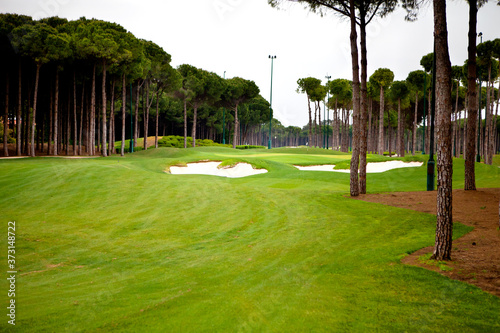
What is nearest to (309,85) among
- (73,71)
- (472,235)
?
(73,71)

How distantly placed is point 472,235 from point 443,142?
3589mm

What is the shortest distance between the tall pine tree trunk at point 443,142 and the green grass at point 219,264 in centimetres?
108

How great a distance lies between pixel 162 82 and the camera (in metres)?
50.4

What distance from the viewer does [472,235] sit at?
29.7ft

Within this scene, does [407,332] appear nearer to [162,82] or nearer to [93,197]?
[93,197]

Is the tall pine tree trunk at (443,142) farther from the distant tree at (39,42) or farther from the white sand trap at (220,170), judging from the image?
the distant tree at (39,42)

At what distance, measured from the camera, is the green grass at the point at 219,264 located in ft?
16.3

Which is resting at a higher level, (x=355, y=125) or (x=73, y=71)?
(x=73, y=71)

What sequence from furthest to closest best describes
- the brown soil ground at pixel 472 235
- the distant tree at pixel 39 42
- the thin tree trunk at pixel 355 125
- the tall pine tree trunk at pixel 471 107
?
the distant tree at pixel 39 42 < the thin tree trunk at pixel 355 125 < the tall pine tree trunk at pixel 471 107 < the brown soil ground at pixel 472 235

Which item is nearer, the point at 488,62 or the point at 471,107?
the point at 471,107

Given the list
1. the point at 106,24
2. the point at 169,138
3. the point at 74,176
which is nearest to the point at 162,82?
the point at 106,24

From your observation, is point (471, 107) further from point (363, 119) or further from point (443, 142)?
point (443, 142)

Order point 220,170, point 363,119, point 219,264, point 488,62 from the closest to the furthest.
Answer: point 219,264
point 363,119
point 220,170
point 488,62

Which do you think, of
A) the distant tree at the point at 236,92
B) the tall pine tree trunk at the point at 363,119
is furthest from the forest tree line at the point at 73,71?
the tall pine tree trunk at the point at 363,119
